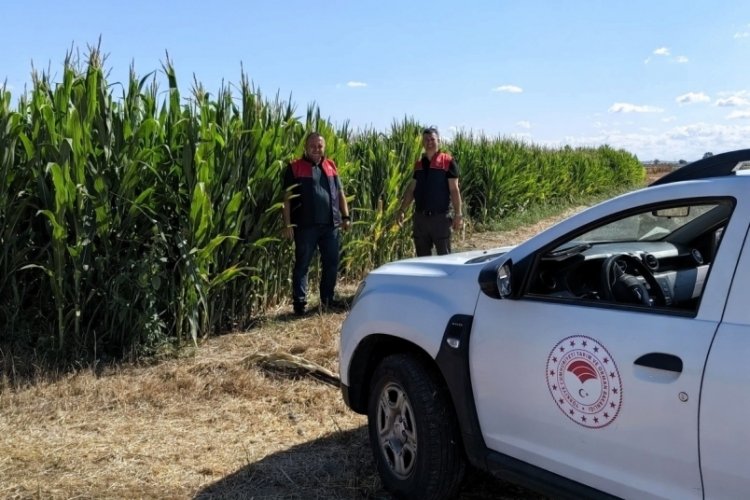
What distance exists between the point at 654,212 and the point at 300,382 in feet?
11.5

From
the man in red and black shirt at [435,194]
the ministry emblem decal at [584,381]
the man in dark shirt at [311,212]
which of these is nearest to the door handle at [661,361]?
the ministry emblem decal at [584,381]

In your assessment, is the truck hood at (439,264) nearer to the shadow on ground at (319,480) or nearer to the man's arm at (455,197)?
the shadow on ground at (319,480)

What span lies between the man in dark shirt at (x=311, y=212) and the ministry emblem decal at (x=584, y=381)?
4741 millimetres

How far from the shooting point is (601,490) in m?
2.54

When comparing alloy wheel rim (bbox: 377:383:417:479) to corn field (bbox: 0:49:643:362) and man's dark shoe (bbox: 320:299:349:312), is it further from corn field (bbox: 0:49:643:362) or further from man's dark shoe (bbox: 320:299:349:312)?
man's dark shoe (bbox: 320:299:349:312)

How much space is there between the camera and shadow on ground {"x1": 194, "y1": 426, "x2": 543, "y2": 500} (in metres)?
3.69

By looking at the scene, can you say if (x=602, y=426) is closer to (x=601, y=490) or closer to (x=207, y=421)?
(x=601, y=490)

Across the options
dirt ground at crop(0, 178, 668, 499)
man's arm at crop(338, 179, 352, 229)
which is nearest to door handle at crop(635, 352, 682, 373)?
dirt ground at crop(0, 178, 668, 499)

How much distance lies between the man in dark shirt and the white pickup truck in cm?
351

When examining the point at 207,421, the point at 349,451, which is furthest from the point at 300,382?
the point at 349,451

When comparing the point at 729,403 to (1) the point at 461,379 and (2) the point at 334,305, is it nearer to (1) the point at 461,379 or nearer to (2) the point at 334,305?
(1) the point at 461,379

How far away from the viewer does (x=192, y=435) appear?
4535mm

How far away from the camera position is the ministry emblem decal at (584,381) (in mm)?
2455

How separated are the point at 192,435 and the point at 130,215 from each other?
208 cm
